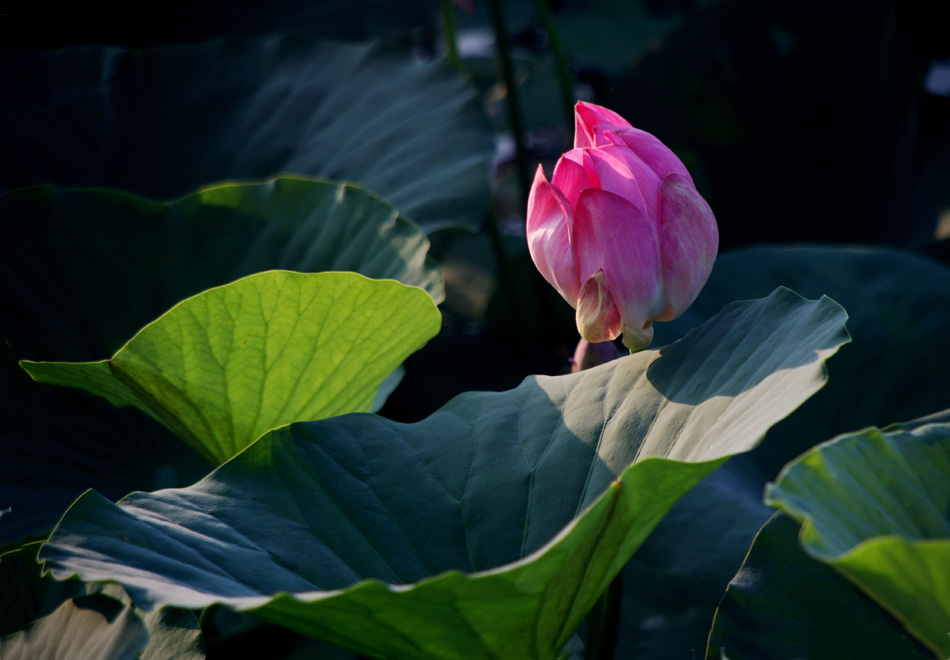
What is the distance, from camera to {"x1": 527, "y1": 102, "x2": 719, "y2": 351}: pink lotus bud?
532mm

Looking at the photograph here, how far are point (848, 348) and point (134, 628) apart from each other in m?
0.81

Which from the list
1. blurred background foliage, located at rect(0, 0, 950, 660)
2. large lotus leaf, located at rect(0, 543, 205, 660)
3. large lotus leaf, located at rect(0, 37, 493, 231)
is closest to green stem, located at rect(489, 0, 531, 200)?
blurred background foliage, located at rect(0, 0, 950, 660)

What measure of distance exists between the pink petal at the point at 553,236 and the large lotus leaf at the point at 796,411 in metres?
0.35

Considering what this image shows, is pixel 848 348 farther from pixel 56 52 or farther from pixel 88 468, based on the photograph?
pixel 56 52

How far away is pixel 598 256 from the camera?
0.54m

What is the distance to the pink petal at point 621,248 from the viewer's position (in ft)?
1.73

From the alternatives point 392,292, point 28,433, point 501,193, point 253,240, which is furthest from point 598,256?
point 501,193

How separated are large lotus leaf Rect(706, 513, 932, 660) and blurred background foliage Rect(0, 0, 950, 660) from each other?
0.32 meters

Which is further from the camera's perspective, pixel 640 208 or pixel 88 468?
pixel 88 468

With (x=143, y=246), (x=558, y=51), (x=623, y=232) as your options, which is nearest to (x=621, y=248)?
(x=623, y=232)

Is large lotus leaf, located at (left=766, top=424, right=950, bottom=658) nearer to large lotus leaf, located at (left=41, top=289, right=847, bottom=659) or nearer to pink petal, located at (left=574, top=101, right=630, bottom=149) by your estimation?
large lotus leaf, located at (left=41, top=289, right=847, bottom=659)

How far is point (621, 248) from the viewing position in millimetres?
532

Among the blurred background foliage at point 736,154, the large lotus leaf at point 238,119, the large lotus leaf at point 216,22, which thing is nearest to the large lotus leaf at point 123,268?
the blurred background foliage at point 736,154

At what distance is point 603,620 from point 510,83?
985 millimetres
